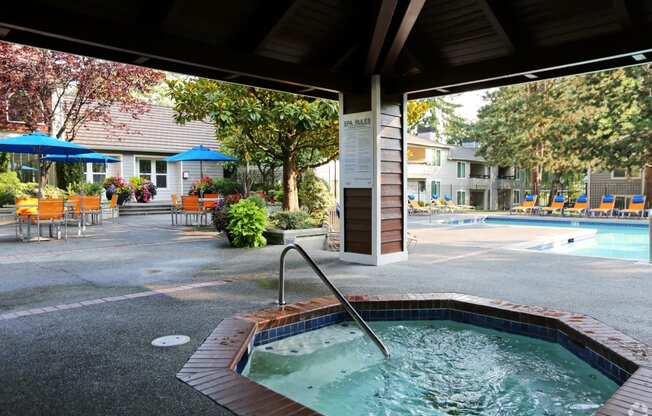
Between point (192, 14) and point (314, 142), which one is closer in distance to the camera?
point (192, 14)

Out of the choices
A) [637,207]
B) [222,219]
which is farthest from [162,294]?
[637,207]

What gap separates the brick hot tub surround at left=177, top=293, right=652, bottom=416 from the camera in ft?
8.47

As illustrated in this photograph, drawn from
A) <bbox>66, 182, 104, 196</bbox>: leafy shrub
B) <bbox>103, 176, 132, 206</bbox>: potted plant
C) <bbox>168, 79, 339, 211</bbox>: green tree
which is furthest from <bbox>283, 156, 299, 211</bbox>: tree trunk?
<bbox>103, 176, 132, 206</bbox>: potted plant

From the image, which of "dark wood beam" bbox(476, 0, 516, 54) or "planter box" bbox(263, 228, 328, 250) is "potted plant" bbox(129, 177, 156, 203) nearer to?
"planter box" bbox(263, 228, 328, 250)

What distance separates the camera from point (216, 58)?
563cm

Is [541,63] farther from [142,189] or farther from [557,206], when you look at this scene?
[142,189]

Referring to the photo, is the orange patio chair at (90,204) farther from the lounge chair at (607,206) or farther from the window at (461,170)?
the window at (461,170)

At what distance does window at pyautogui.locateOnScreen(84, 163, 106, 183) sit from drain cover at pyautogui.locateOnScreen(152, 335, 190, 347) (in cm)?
1933

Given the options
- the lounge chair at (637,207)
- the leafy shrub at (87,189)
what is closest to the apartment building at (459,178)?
the lounge chair at (637,207)

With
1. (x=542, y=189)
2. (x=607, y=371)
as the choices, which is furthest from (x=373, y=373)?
(x=542, y=189)

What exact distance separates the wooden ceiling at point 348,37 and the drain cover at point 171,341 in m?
3.04

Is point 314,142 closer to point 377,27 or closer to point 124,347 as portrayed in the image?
point 377,27

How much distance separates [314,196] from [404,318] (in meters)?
8.15

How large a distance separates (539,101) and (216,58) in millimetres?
22163
